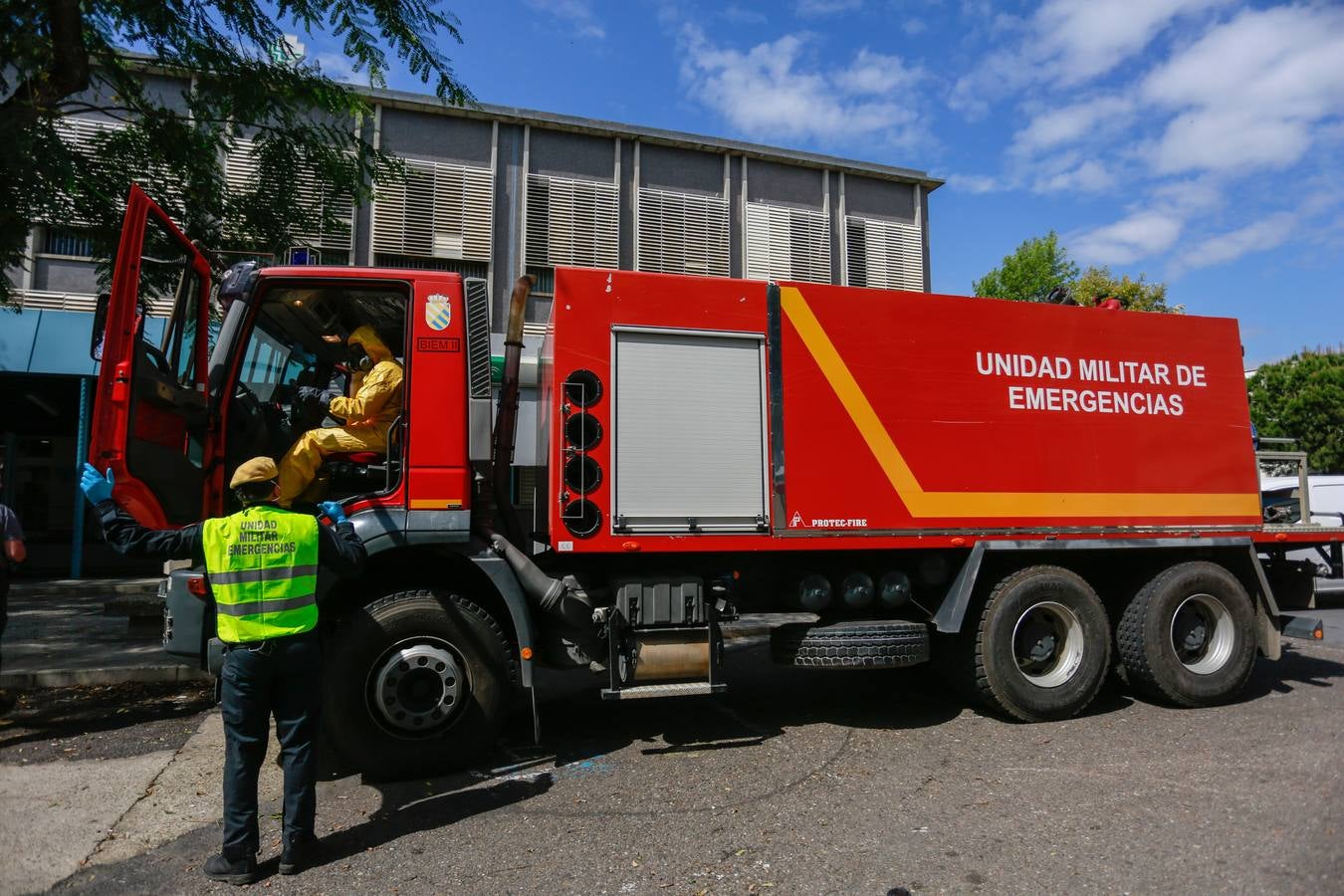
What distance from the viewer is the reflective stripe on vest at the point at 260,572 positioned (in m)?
3.58

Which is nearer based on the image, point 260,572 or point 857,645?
point 260,572

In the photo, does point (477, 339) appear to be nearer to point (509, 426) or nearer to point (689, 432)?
point (509, 426)

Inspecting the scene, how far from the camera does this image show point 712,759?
4906 mm

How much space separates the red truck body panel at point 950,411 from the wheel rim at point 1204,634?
0.61 metres

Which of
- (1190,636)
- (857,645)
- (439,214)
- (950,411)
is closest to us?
(857,645)

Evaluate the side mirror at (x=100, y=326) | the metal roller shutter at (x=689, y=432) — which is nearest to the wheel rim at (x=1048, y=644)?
the metal roller shutter at (x=689, y=432)

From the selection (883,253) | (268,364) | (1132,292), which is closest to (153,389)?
(268,364)

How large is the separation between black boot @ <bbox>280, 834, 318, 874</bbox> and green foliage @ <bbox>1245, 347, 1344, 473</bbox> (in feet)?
85.4

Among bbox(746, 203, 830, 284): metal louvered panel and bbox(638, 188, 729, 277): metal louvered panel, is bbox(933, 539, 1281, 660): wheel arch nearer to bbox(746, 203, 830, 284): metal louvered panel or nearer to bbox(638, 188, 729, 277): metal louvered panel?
bbox(638, 188, 729, 277): metal louvered panel

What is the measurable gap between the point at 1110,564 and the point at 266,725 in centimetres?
569

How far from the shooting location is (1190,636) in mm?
6117

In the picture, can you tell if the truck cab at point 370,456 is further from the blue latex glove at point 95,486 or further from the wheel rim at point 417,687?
the blue latex glove at point 95,486

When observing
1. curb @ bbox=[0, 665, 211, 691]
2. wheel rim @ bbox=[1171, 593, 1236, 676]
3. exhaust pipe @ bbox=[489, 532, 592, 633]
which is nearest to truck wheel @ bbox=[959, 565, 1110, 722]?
wheel rim @ bbox=[1171, 593, 1236, 676]

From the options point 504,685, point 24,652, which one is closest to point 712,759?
point 504,685
